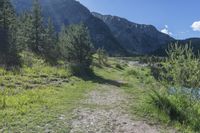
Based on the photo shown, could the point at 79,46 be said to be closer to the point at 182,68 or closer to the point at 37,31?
the point at 37,31

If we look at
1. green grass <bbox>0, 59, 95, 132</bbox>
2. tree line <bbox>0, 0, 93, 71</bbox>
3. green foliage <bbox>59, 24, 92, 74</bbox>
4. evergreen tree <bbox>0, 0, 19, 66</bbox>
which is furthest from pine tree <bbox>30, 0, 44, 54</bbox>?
green grass <bbox>0, 59, 95, 132</bbox>

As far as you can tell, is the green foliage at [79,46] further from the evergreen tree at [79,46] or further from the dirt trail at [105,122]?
the dirt trail at [105,122]

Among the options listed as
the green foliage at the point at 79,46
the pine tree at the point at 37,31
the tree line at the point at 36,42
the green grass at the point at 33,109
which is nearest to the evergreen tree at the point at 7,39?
the tree line at the point at 36,42

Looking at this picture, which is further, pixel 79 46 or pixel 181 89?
pixel 79 46

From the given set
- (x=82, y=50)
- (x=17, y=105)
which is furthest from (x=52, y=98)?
(x=82, y=50)

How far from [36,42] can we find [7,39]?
62.7 ft

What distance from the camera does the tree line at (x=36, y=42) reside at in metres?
57.2

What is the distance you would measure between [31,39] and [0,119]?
201 ft

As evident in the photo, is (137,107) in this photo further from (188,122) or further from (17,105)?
(17,105)

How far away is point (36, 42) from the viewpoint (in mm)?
77875

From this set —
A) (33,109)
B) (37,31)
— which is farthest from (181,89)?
(37,31)

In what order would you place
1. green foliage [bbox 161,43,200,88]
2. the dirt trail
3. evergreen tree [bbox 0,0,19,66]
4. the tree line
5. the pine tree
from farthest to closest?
the pine tree
the tree line
evergreen tree [bbox 0,0,19,66]
green foliage [bbox 161,43,200,88]
the dirt trail

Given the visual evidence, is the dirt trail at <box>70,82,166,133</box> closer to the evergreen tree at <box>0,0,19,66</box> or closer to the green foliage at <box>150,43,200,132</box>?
the green foliage at <box>150,43,200,132</box>

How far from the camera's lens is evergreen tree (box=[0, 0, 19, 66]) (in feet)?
175
